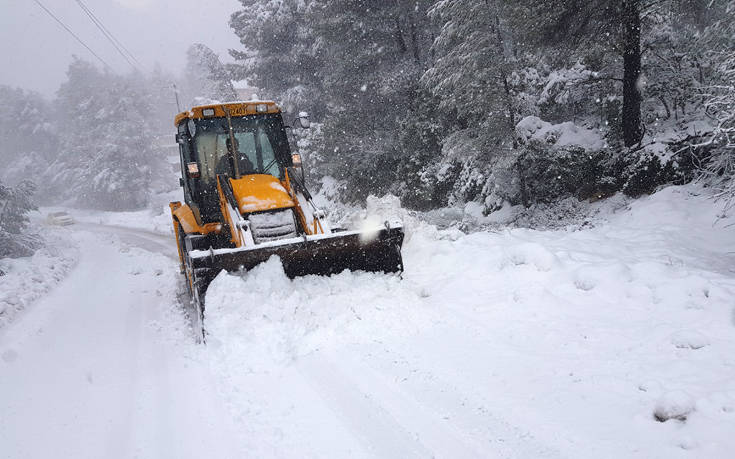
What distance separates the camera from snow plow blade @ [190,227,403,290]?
4.94 metres

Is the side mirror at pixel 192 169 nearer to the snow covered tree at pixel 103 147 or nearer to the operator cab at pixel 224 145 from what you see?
the operator cab at pixel 224 145

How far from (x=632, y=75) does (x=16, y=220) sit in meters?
23.0

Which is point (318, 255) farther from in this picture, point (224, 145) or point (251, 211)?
point (224, 145)

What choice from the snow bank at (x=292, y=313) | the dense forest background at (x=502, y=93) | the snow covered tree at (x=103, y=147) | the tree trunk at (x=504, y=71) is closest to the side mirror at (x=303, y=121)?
the snow bank at (x=292, y=313)

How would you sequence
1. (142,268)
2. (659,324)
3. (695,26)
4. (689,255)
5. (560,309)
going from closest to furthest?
(659,324), (560,309), (689,255), (695,26), (142,268)

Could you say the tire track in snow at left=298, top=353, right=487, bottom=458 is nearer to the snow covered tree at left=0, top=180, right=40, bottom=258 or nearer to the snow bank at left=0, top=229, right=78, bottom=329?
the snow bank at left=0, top=229, right=78, bottom=329

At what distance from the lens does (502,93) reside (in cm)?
963

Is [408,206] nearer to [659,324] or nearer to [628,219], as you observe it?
[628,219]

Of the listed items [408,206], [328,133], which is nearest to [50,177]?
[328,133]

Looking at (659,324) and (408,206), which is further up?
(408,206)

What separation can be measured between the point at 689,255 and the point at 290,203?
18.3ft

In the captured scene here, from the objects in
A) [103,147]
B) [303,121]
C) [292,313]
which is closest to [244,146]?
[303,121]

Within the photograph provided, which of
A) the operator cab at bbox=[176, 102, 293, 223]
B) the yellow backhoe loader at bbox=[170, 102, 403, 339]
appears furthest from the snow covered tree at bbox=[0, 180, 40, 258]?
the operator cab at bbox=[176, 102, 293, 223]

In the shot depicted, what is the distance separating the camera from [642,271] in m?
4.79
